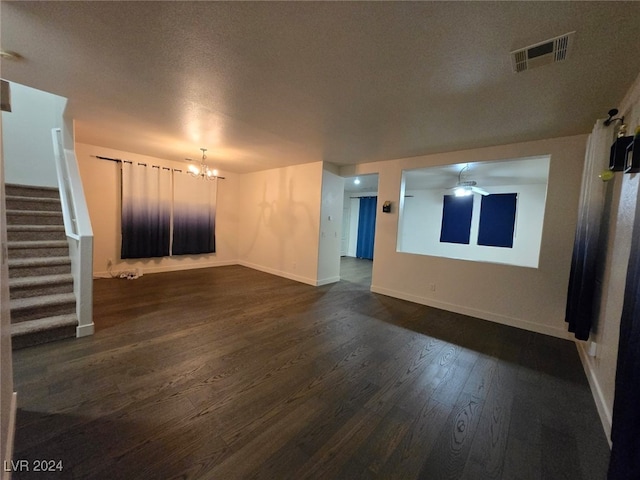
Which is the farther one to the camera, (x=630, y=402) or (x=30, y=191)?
(x=30, y=191)

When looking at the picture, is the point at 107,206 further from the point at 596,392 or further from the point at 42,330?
the point at 596,392

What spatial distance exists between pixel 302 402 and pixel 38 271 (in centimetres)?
318

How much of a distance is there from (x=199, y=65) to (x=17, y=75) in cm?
176

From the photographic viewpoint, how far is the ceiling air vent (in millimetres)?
1451

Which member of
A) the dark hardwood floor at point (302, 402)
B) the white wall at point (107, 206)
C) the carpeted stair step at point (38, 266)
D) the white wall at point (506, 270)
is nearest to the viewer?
the dark hardwood floor at point (302, 402)

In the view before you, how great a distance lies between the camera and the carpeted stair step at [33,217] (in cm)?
299

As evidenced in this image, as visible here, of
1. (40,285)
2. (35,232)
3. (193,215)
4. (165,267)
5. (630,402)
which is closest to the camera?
(630,402)

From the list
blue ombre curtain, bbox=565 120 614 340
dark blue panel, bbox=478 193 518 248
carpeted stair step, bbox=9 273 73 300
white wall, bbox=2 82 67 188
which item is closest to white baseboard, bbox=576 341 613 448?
blue ombre curtain, bbox=565 120 614 340

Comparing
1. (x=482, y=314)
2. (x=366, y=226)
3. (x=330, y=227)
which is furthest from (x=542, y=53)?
→ (x=366, y=226)

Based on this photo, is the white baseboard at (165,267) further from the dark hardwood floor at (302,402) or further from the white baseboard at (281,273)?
the dark hardwood floor at (302,402)

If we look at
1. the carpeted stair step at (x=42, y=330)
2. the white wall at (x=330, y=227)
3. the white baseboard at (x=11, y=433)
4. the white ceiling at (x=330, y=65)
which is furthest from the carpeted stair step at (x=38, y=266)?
the white wall at (x=330, y=227)

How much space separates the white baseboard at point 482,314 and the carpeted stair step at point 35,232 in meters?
4.65

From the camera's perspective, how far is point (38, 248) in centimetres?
280

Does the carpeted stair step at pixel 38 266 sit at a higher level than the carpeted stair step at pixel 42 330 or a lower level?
higher
